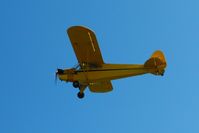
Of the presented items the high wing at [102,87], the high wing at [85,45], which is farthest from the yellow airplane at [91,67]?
the high wing at [102,87]

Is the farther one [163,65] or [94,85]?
[94,85]

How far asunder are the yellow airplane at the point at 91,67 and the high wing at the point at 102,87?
1.89 meters

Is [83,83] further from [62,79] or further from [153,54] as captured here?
[153,54]

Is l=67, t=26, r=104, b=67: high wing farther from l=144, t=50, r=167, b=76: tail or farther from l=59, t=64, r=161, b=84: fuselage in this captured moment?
l=144, t=50, r=167, b=76: tail

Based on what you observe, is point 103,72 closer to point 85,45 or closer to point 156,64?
point 85,45

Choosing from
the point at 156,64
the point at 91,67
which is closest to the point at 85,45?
the point at 91,67

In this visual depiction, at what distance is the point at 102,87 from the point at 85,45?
486cm

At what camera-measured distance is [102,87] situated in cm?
4850

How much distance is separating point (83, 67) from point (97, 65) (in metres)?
0.80

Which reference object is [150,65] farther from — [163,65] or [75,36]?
[75,36]

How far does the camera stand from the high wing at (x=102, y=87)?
158ft

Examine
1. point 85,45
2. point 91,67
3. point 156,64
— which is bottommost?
point 156,64

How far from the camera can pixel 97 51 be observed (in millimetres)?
44562

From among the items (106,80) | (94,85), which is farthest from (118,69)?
(94,85)
